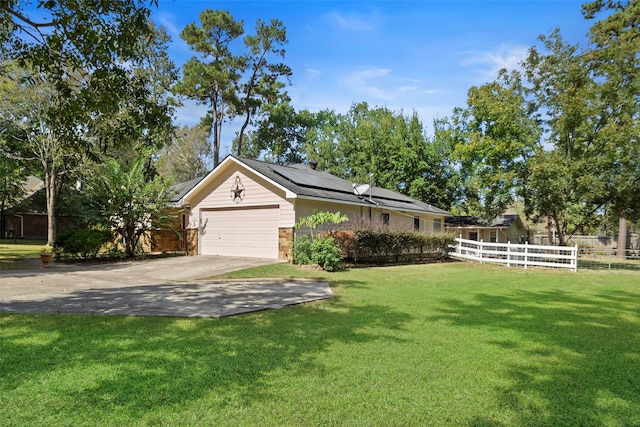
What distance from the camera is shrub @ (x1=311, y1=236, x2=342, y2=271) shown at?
483 inches

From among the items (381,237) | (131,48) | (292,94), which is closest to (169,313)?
(131,48)

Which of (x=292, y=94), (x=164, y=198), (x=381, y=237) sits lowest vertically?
(x=381, y=237)

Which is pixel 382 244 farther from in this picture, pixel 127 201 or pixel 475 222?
pixel 475 222

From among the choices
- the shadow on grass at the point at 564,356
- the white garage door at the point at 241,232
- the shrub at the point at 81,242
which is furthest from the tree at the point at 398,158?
the shadow on grass at the point at 564,356

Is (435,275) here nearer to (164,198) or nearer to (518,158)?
(164,198)

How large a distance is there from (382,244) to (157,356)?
11.6m

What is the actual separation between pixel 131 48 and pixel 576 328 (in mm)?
9516

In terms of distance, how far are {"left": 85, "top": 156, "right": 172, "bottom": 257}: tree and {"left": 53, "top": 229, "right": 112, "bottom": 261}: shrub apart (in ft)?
1.60

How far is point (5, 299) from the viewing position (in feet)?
23.1

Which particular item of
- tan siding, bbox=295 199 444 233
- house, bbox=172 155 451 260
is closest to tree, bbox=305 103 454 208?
tan siding, bbox=295 199 444 233

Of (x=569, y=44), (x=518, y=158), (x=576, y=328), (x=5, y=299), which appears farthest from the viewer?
(x=518, y=158)

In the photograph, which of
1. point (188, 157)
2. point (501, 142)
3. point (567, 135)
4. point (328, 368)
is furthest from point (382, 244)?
point (188, 157)

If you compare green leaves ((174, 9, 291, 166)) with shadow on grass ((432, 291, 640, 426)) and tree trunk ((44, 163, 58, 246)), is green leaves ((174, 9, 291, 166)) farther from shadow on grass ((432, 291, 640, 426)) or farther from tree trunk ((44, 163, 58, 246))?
shadow on grass ((432, 291, 640, 426))

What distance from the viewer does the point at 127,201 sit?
14836 mm
